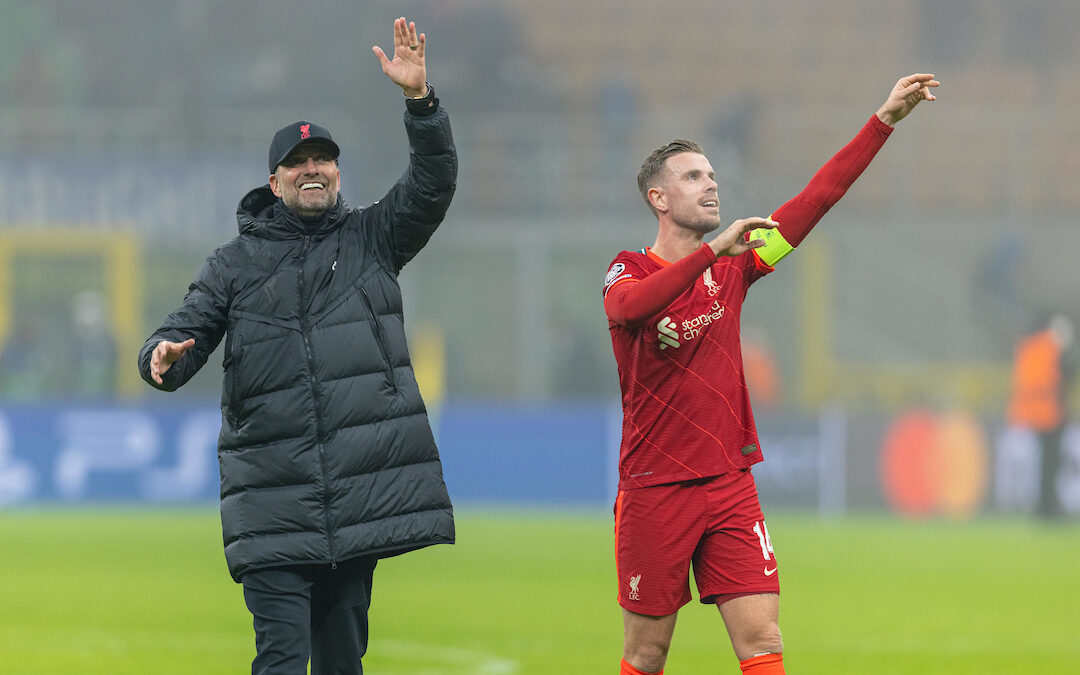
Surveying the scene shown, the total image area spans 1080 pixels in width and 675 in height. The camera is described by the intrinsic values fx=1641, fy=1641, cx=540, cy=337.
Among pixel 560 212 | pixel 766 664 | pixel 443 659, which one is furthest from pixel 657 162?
pixel 560 212

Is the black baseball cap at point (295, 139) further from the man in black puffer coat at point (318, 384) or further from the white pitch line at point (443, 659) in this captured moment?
the white pitch line at point (443, 659)

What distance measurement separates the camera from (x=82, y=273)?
23859 millimetres

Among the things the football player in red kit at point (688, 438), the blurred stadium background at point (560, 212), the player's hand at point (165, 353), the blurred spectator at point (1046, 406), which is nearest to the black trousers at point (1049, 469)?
the blurred spectator at point (1046, 406)

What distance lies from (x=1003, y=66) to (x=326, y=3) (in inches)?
449

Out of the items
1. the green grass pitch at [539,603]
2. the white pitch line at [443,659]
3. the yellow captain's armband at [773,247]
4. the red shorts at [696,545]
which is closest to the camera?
the red shorts at [696,545]

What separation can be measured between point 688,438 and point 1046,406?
42.8ft

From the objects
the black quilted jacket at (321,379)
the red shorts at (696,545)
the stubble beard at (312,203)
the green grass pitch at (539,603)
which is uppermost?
the stubble beard at (312,203)

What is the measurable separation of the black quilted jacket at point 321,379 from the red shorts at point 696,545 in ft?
2.00

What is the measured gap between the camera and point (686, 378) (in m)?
5.02

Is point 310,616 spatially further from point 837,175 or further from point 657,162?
point 837,175

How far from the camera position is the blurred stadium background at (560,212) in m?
19.1

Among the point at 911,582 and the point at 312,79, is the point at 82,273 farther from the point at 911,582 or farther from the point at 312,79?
the point at 911,582

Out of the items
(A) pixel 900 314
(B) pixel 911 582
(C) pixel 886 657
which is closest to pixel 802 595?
(B) pixel 911 582

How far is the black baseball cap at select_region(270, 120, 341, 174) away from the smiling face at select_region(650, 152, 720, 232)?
1047mm
